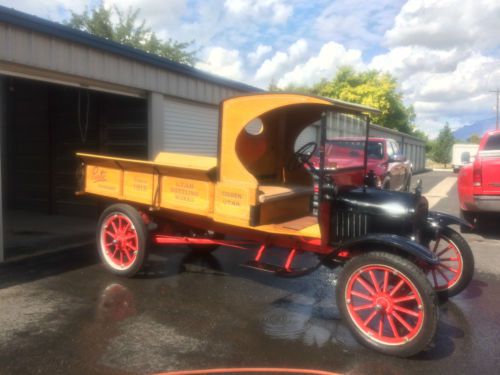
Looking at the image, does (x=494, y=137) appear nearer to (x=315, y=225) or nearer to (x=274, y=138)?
(x=274, y=138)

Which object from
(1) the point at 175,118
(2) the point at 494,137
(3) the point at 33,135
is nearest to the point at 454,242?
(2) the point at 494,137

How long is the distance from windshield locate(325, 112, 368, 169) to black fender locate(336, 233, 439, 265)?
0.96 m

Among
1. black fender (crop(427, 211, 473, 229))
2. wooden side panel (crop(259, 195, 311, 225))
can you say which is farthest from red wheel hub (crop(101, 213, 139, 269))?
black fender (crop(427, 211, 473, 229))

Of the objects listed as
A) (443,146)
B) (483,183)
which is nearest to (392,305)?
(483,183)

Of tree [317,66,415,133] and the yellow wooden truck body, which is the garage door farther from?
tree [317,66,415,133]

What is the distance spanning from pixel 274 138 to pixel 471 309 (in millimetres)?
3193

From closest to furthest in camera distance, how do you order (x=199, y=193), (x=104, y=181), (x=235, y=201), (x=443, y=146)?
(x=235, y=201), (x=199, y=193), (x=104, y=181), (x=443, y=146)

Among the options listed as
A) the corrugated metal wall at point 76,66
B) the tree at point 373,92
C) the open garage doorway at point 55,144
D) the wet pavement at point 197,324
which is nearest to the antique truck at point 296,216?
the wet pavement at point 197,324

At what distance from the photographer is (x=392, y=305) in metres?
3.85

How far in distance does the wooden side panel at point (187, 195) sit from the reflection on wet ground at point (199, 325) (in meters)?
1.03

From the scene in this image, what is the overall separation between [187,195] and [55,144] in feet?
23.1

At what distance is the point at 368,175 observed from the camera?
217 inches

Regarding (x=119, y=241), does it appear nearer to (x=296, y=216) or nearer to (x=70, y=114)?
(x=296, y=216)

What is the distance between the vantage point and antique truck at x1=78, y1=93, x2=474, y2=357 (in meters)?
3.89
